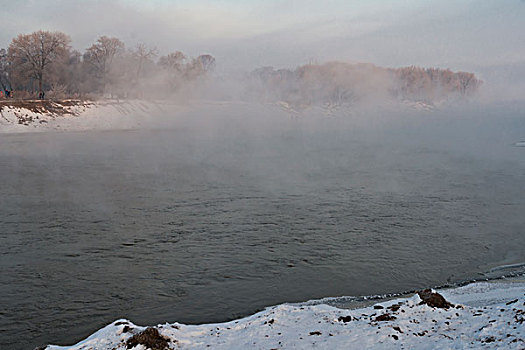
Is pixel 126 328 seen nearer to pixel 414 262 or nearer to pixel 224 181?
pixel 414 262

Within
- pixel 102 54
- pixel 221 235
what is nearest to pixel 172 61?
pixel 102 54

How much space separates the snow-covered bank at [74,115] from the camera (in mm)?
24708

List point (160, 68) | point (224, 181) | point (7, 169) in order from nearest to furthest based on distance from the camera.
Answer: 1. point (224, 181)
2. point (7, 169)
3. point (160, 68)

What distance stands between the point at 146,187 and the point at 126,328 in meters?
7.91

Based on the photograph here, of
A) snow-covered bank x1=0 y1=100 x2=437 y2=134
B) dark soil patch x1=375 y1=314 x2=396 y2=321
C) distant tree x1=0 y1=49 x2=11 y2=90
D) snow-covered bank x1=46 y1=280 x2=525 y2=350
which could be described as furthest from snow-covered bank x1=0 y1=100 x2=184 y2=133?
dark soil patch x1=375 y1=314 x2=396 y2=321

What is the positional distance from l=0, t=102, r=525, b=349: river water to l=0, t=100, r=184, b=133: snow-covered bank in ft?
34.0

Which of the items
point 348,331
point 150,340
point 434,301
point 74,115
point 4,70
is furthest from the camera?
point 4,70

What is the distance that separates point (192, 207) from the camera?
938cm

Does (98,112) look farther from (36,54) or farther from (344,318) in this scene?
(344,318)

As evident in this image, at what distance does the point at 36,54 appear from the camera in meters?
32.3

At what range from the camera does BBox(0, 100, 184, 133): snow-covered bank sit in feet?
81.1

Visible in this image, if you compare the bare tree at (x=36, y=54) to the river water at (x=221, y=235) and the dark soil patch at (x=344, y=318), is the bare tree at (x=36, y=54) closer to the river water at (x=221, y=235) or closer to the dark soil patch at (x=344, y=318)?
the river water at (x=221, y=235)

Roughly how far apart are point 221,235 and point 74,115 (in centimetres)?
2363

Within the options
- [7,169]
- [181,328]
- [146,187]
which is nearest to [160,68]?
[7,169]
